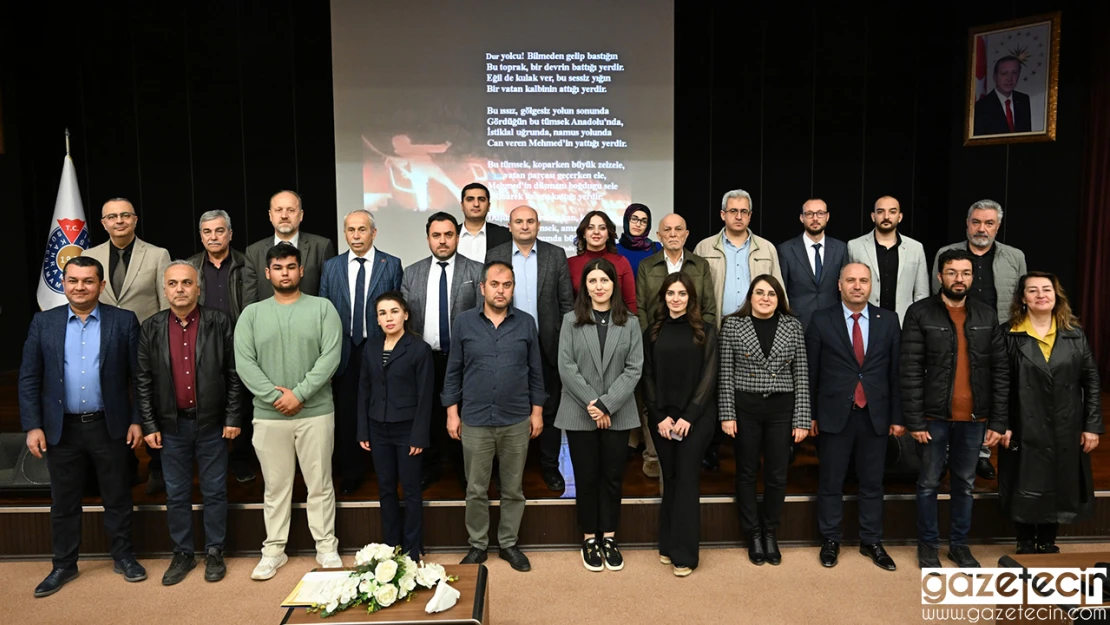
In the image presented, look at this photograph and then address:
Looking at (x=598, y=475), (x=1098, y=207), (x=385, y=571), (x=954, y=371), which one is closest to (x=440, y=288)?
(x=598, y=475)

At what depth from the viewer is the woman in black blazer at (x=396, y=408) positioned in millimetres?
3266

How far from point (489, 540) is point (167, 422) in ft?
5.33

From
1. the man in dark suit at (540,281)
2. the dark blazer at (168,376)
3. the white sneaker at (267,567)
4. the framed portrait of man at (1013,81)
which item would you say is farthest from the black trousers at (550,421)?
the framed portrait of man at (1013,81)

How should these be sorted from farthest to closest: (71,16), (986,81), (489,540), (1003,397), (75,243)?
(71,16) < (986,81) < (75,243) < (489,540) < (1003,397)

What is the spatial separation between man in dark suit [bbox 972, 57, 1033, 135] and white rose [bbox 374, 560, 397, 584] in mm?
6145

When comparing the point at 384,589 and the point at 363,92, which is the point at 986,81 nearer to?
the point at 363,92

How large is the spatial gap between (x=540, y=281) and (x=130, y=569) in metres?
2.38

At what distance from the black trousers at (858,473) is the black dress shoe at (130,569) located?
3.26 metres

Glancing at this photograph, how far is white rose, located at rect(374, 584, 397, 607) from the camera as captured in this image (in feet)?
7.83

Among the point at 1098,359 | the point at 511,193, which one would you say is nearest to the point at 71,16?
the point at 511,193

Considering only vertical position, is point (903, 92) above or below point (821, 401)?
above

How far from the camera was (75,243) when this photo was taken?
5.31 m

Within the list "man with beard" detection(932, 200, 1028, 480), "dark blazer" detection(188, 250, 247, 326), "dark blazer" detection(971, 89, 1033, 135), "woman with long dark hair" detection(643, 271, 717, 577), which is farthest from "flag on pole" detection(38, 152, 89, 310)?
"dark blazer" detection(971, 89, 1033, 135)

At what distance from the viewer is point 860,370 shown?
3.38m
